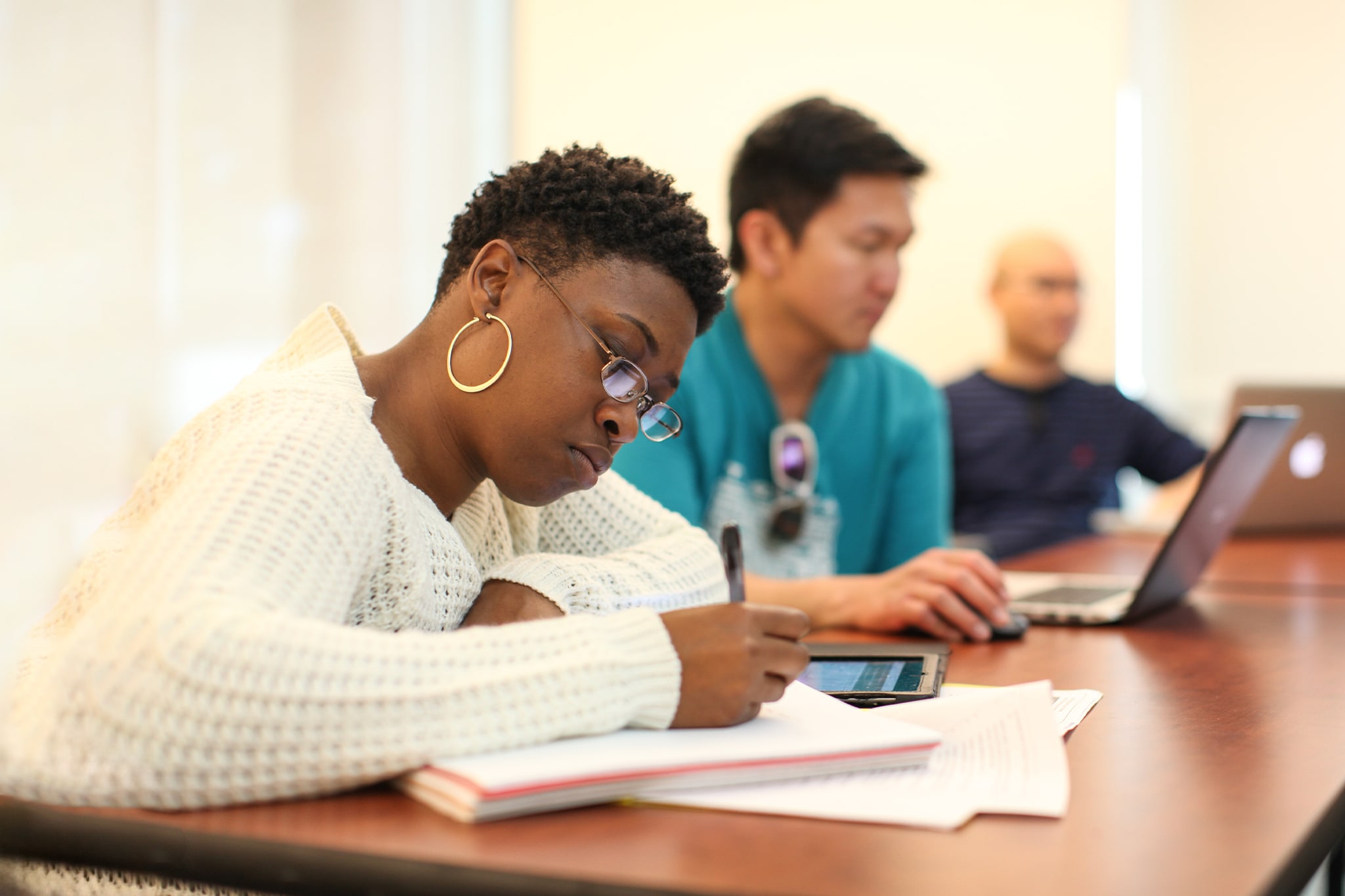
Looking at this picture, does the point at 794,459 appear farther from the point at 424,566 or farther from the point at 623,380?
the point at 424,566

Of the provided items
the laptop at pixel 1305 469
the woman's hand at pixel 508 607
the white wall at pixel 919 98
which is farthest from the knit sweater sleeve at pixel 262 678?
the white wall at pixel 919 98

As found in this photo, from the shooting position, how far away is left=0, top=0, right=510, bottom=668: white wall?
7.28 ft

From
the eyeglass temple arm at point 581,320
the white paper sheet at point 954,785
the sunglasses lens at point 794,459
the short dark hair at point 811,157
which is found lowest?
the sunglasses lens at point 794,459

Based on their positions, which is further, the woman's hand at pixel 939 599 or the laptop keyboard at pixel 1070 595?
the laptop keyboard at pixel 1070 595

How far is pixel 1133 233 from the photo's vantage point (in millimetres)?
4090

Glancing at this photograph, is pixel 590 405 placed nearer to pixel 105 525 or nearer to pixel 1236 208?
pixel 105 525

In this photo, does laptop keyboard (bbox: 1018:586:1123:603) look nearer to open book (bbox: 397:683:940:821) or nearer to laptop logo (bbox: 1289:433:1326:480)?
open book (bbox: 397:683:940:821)

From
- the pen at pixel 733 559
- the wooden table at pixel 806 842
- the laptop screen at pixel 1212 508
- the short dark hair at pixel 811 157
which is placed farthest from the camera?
the short dark hair at pixel 811 157

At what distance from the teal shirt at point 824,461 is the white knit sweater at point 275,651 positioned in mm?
860

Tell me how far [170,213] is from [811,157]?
1.40 m

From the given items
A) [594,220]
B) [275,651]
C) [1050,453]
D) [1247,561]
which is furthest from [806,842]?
[1050,453]

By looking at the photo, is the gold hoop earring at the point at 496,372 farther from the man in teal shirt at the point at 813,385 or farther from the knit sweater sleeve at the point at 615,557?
the man in teal shirt at the point at 813,385

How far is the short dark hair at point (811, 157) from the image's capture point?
6.55 ft

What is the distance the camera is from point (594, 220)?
3.46 ft
